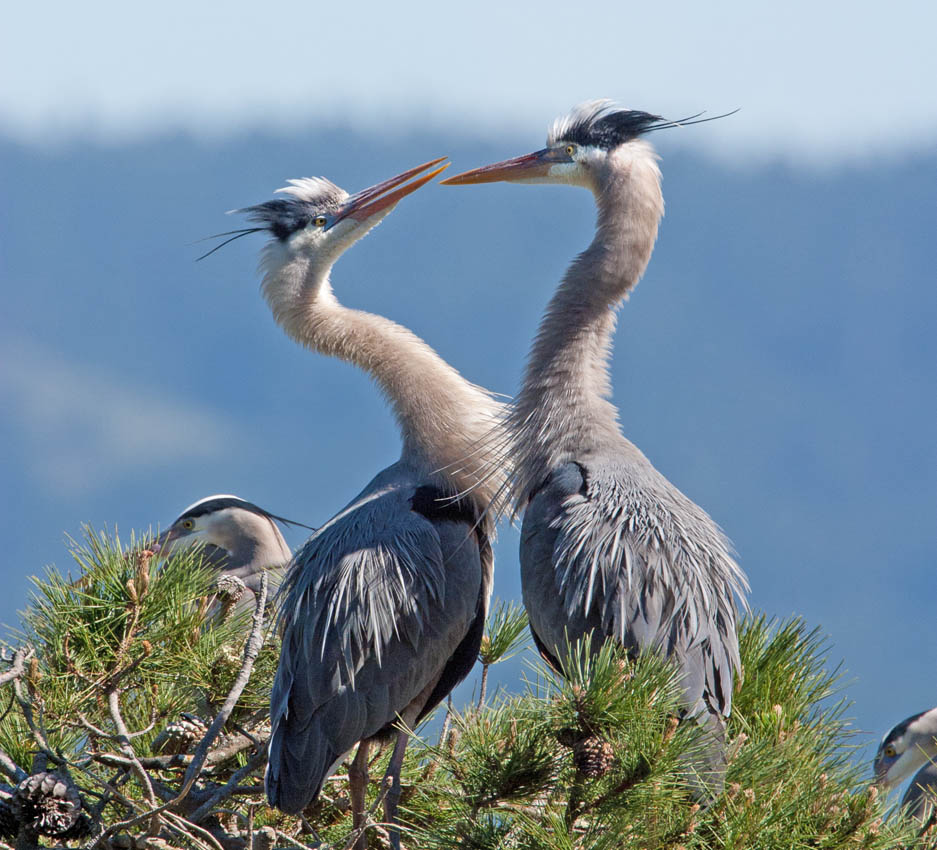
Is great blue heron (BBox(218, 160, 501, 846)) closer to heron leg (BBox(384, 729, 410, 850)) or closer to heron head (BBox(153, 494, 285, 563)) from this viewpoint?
heron leg (BBox(384, 729, 410, 850))

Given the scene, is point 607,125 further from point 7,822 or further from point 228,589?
point 7,822

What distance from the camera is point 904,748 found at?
16.1 ft

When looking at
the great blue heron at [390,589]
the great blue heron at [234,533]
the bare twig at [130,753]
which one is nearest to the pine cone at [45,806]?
the bare twig at [130,753]

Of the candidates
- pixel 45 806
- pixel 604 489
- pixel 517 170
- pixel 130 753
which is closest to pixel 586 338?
pixel 604 489

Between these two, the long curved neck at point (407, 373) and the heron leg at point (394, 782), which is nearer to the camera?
the heron leg at point (394, 782)

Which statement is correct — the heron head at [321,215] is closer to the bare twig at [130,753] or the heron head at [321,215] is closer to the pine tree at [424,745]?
the pine tree at [424,745]

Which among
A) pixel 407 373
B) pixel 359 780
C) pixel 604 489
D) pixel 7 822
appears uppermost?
pixel 407 373

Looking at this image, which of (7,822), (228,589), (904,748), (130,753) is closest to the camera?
(7,822)

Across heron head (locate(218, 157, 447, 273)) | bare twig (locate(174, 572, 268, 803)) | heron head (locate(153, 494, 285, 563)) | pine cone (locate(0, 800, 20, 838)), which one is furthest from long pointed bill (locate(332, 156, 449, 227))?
pine cone (locate(0, 800, 20, 838))

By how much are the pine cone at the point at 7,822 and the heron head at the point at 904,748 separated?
12.3 feet

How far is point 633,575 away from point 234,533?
2448 millimetres

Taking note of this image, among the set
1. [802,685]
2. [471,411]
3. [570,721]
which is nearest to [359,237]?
[471,411]

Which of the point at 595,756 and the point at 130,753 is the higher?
the point at 595,756

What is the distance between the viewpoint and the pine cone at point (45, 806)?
7.44ft
